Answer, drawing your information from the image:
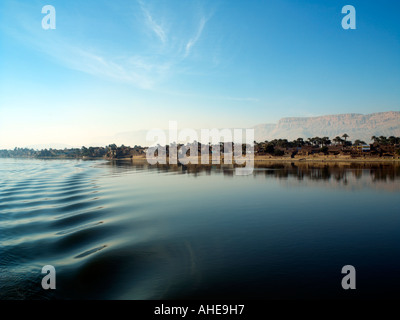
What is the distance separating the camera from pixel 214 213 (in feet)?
94.0

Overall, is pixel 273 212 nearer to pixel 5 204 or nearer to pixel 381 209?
pixel 381 209
